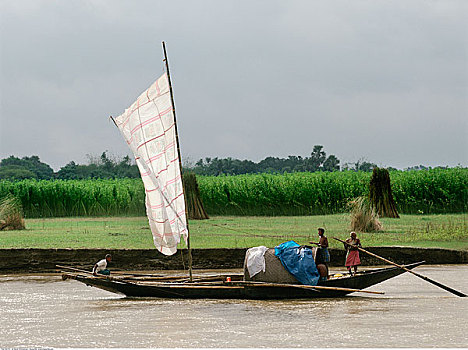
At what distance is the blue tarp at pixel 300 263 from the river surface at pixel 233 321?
37 centimetres

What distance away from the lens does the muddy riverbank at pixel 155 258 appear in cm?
1708

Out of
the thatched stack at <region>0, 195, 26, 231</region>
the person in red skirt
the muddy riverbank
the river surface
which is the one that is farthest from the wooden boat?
the thatched stack at <region>0, 195, 26, 231</region>

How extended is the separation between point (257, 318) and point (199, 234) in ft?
40.4

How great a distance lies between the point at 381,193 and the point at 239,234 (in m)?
6.73

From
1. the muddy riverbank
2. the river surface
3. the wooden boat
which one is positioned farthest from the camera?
the muddy riverbank

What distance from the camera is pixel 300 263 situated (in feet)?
39.8

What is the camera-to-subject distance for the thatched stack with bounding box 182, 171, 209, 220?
27.0 meters

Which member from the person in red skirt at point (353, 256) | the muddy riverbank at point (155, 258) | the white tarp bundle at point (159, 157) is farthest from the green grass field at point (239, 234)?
the person in red skirt at point (353, 256)

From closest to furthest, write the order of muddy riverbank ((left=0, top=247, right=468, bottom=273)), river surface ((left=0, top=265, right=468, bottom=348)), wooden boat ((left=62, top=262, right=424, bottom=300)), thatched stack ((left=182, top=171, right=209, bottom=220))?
river surface ((left=0, top=265, right=468, bottom=348))
wooden boat ((left=62, top=262, right=424, bottom=300))
muddy riverbank ((left=0, top=247, right=468, bottom=273))
thatched stack ((left=182, top=171, right=209, bottom=220))

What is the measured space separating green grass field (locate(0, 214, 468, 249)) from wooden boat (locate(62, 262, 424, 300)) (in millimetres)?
5874

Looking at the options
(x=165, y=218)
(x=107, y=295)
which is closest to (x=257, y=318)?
(x=165, y=218)

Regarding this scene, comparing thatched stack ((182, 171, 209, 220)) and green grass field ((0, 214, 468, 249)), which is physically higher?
thatched stack ((182, 171, 209, 220))

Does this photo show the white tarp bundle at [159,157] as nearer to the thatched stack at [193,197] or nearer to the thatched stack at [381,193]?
the thatched stack at [193,197]

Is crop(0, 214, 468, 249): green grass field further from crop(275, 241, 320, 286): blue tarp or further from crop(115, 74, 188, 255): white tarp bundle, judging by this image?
crop(275, 241, 320, 286): blue tarp
